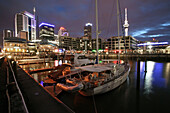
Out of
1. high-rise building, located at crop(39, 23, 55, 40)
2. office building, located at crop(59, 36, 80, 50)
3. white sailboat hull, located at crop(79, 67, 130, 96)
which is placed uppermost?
high-rise building, located at crop(39, 23, 55, 40)

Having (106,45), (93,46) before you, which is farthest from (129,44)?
(93,46)

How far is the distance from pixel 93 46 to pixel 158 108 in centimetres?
12263

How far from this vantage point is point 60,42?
12769cm

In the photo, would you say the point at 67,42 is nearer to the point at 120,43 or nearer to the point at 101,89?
the point at 120,43

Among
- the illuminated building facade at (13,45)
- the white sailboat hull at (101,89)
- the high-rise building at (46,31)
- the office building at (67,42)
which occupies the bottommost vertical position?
the white sailboat hull at (101,89)

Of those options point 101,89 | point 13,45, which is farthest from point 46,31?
point 101,89

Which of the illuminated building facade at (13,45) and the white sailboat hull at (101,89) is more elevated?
the illuminated building facade at (13,45)

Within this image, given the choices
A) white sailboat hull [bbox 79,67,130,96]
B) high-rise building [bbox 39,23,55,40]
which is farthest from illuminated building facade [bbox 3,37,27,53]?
high-rise building [bbox 39,23,55,40]

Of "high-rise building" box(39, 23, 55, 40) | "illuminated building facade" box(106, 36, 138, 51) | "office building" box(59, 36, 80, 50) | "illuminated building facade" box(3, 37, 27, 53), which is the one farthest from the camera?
"high-rise building" box(39, 23, 55, 40)

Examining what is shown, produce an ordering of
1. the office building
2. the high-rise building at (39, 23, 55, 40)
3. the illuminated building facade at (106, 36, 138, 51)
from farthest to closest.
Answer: the high-rise building at (39, 23, 55, 40) → the office building → the illuminated building facade at (106, 36, 138, 51)

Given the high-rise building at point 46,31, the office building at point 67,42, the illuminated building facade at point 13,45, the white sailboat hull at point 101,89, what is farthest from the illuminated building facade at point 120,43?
the high-rise building at point 46,31

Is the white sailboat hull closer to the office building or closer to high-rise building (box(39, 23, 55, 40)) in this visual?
the office building

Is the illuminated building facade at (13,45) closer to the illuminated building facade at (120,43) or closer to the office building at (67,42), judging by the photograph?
the office building at (67,42)

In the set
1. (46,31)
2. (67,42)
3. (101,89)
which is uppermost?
(46,31)
